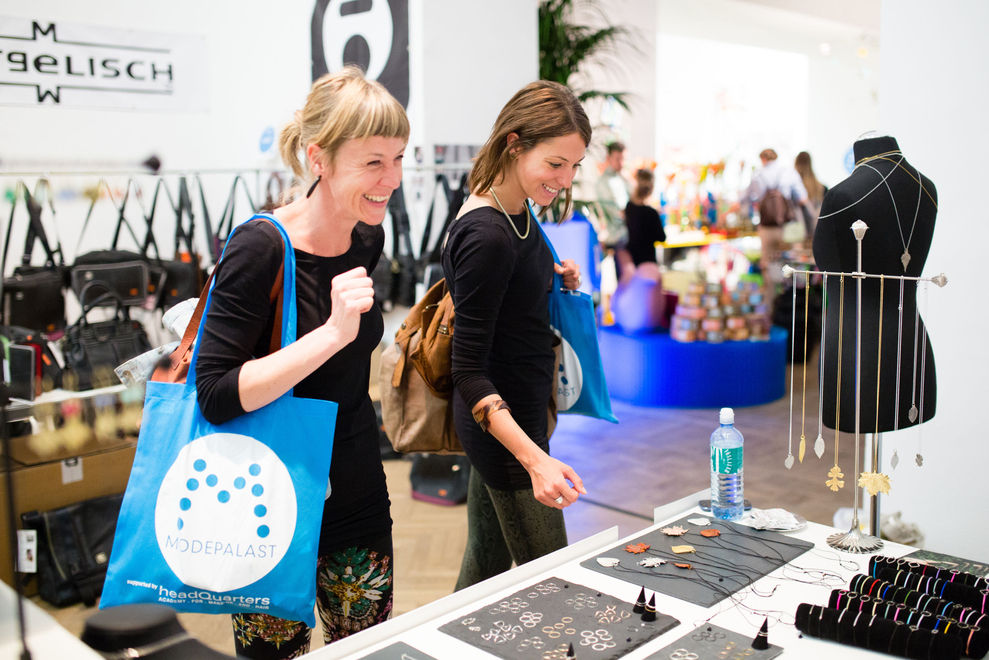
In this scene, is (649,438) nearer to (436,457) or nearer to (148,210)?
(436,457)

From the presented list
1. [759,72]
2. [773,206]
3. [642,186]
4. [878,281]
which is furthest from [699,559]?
[759,72]

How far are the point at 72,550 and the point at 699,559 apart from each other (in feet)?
8.81

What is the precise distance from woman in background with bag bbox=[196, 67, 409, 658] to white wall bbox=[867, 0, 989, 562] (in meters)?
2.18

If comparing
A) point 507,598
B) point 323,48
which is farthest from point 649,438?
point 507,598

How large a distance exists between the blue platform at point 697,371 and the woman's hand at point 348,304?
500 centimetres

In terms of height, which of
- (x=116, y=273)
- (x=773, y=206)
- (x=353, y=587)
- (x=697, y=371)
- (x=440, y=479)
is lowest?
(x=440, y=479)

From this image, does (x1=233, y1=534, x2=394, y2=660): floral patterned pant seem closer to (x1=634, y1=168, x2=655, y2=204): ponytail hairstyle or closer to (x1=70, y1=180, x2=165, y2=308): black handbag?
(x1=70, y1=180, x2=165, y2=308): black handbag

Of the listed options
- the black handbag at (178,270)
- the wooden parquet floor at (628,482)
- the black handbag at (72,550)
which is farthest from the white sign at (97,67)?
the wooden parquet floor at (628,482)

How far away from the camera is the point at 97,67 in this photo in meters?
4.83

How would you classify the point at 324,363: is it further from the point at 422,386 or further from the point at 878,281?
the point at 878,281

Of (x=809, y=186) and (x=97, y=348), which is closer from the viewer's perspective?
(x=97, y=348)

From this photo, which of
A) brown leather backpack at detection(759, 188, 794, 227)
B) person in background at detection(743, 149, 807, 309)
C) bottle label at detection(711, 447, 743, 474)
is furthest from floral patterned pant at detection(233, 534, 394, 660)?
brown leather backpack at detection(759, 188, 794, 227)

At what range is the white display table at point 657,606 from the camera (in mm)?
1394

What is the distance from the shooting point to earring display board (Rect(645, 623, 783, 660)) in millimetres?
1355
